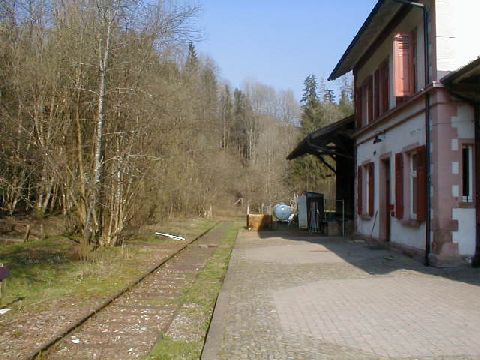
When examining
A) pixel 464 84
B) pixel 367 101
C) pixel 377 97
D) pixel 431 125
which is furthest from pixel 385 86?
pixel 464 84

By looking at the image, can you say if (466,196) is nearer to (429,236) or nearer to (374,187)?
(429,236)

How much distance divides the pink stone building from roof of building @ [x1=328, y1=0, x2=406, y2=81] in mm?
40

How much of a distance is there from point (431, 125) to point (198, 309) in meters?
7.18

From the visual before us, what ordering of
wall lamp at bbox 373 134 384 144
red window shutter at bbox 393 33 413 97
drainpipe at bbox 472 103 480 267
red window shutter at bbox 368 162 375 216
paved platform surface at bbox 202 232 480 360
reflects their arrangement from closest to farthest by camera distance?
1. paved platform surface at bbox 202 232 480 360
2. drainpipe at bbox 472 103 480 267
3. red window shutter at bbox 393 33 413 97
4. wall lamp at bbox 373 134 384 144
5. red window shutter at bbox 368 162 375 216

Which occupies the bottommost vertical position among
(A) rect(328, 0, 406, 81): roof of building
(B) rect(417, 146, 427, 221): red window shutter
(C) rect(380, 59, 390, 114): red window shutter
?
(B) rect(417, 146, 427, 221): red window shutter

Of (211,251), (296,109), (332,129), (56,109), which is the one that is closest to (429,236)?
(211,251)

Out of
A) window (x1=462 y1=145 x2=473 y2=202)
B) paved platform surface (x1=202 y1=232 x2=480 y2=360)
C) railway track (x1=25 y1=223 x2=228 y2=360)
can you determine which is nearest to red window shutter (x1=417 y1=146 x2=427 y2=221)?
window (x1=462 y1=145 x2=473 y2=202)

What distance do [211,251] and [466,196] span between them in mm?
8831

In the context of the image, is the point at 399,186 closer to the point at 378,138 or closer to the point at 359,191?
the point at 378,138

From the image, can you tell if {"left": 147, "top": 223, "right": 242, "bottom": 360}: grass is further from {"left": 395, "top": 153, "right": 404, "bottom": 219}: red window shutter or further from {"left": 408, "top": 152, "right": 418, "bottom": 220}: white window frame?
{"left": 408, "top": 152, "right": 418, "bottom": 220}: white window frame

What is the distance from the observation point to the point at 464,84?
1182 cm

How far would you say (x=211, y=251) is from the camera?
18.5 m

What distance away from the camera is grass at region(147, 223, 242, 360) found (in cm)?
598

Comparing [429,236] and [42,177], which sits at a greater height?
[42,177]
